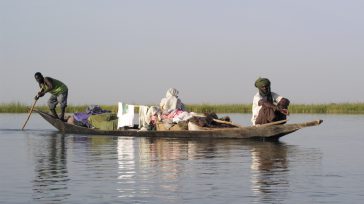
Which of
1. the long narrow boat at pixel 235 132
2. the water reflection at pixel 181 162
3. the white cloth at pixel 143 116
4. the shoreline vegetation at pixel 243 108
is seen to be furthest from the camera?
the shoreline vegetation at pixel 243 108

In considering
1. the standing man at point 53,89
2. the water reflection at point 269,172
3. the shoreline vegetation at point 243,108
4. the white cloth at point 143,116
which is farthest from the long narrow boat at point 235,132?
the shoreline vegetation at point 243,108

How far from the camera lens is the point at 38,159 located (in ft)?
37.0

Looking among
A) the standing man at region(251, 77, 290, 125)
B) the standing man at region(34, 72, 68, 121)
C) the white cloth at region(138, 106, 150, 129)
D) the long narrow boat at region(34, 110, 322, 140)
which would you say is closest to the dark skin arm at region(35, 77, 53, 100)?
the standing man at region(34, 72, 68, 121)

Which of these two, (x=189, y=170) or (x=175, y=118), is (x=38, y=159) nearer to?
(x=189, y=170)

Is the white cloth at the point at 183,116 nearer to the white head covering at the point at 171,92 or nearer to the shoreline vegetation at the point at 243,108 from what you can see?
the white head covering at the point at 171,92

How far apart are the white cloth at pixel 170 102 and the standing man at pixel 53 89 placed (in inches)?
117

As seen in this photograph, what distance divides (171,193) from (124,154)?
450 cm

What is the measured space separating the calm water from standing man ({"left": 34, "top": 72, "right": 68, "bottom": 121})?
2999 millimetres

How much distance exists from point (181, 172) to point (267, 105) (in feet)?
16.7

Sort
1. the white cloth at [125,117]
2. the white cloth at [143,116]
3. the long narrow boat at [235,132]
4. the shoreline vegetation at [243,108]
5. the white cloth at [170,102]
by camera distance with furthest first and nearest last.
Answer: the shoreline vegetation at [243,108] → the white cloth at [125,117] → the white cloth at [143,116] → the white cloth at [170,102] → the long narrow boat at [235,132]

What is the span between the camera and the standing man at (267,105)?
46.5ft

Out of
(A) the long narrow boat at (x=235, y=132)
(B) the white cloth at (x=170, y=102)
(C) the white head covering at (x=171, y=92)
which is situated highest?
(C) the white head covering at (x=171, y=92)

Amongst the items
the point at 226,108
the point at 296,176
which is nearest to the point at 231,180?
the point at 296,176

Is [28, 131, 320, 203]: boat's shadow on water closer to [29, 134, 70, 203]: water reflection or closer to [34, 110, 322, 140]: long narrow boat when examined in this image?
[29, 134, 70, 203]: water reflection
